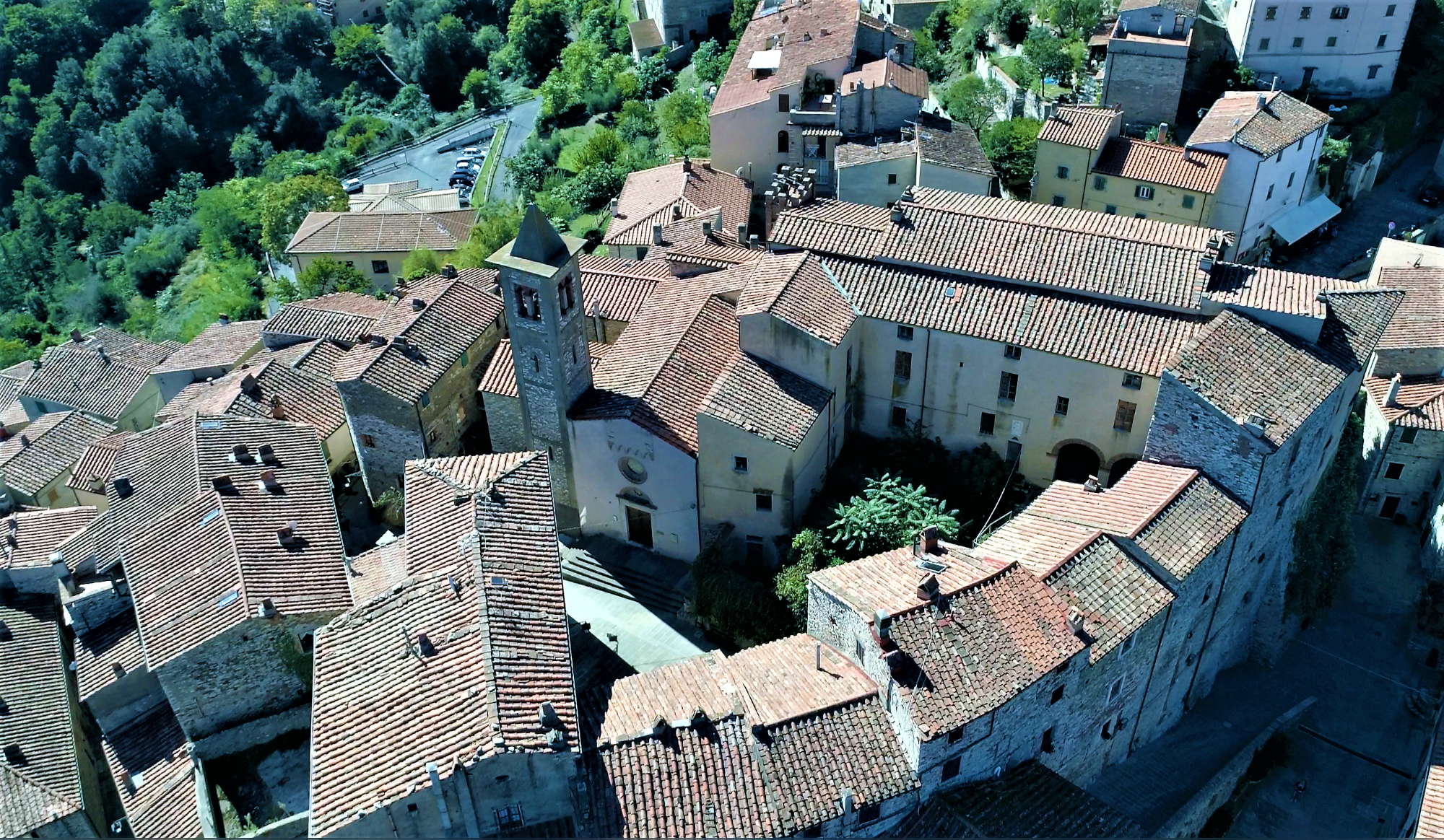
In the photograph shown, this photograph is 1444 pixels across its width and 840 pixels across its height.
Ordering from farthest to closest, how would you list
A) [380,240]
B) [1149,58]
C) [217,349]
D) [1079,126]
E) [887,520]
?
[380,240]
[1149,58]
[217,349]
[1079,126]
[887,520]

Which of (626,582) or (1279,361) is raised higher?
(1279,361)

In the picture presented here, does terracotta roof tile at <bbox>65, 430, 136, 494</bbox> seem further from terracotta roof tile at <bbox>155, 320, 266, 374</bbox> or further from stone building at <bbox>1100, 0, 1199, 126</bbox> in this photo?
stone building at <bbox>1100, 0, 1199, 126</bbox>

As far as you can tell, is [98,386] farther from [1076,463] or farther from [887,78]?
[1076,463]

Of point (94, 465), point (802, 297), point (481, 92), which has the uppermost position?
point (802, 297)

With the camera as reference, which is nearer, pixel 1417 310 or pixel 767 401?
pixel 767 401

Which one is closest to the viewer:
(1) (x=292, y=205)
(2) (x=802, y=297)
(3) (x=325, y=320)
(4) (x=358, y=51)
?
(2) (x=802, y=297)

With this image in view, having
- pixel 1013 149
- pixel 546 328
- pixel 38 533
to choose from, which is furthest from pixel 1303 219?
pixel 38 533
